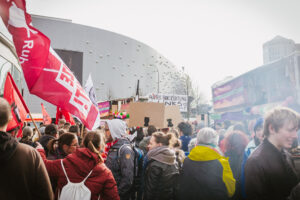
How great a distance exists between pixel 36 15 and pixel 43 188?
62.8 m

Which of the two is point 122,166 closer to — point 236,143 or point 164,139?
point 164,139

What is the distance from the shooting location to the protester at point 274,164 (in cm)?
234

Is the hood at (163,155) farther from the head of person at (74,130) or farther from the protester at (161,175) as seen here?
the head of person at (74,130)

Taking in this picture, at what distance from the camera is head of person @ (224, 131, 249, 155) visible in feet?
14.7

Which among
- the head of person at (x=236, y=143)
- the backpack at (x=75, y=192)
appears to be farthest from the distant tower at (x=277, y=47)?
the backpack at (x=75, y=192)

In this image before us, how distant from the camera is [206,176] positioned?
3422 mm

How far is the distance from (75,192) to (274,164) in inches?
80.4

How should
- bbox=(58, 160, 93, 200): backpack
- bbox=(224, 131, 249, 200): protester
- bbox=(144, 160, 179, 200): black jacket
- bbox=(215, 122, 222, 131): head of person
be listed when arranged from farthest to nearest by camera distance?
1. bbox=(215, 122, 222, 131): head of person
2. bbox=(224, 131, 249, 200): protester
3. bbox=(144, 160, 179, 200): black jacket
4. bbox=(58, 160, 93, 200): backpack

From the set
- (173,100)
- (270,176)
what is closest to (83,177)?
(270,176)

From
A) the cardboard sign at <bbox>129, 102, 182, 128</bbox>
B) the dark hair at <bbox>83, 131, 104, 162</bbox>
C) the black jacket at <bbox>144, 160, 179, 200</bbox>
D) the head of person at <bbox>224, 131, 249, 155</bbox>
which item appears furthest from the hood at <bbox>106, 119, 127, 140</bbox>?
the cardboard sign at <bbox>129, 102, 182, 128</bbox>

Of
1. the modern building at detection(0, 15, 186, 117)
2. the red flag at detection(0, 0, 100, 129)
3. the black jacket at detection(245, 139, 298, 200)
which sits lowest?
the black jacket at detection(245, 139, 298, 200)

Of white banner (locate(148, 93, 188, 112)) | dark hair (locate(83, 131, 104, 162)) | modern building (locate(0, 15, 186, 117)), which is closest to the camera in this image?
dark hair (locate(83, 131, 104, 162))

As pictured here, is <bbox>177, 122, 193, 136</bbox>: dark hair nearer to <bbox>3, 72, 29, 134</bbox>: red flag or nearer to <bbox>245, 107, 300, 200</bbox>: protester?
<bbox>3, 72, 29, 134</bbox>: red flag

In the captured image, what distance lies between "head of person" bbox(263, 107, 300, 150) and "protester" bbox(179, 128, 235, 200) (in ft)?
3.68
